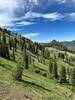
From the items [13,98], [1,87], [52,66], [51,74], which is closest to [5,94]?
[13,98]

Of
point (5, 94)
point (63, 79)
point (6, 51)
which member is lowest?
point (63, 79)

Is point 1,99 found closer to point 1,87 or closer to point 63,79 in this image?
point 1,87

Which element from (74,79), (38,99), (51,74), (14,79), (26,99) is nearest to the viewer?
(26,99)

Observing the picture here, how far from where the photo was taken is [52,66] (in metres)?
158

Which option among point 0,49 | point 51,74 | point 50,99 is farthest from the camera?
point 0,49

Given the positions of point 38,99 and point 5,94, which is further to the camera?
point 38,99

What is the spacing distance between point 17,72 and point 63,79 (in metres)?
75.3

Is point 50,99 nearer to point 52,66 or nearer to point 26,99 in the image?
point 26,99

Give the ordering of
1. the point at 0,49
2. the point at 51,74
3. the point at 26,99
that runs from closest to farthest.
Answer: the point at 26,99 → the point at 51,74 → the point at 0,49

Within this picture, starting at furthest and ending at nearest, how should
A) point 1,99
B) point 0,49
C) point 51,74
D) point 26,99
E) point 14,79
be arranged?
point 0,49 → point 51,74 → point 14,79 → point 26,99 → point 1,99

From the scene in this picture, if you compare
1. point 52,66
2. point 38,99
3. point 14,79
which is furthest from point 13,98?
point 52,66

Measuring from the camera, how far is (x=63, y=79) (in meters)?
140

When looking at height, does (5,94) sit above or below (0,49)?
above

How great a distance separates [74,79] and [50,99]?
96.8 meters
